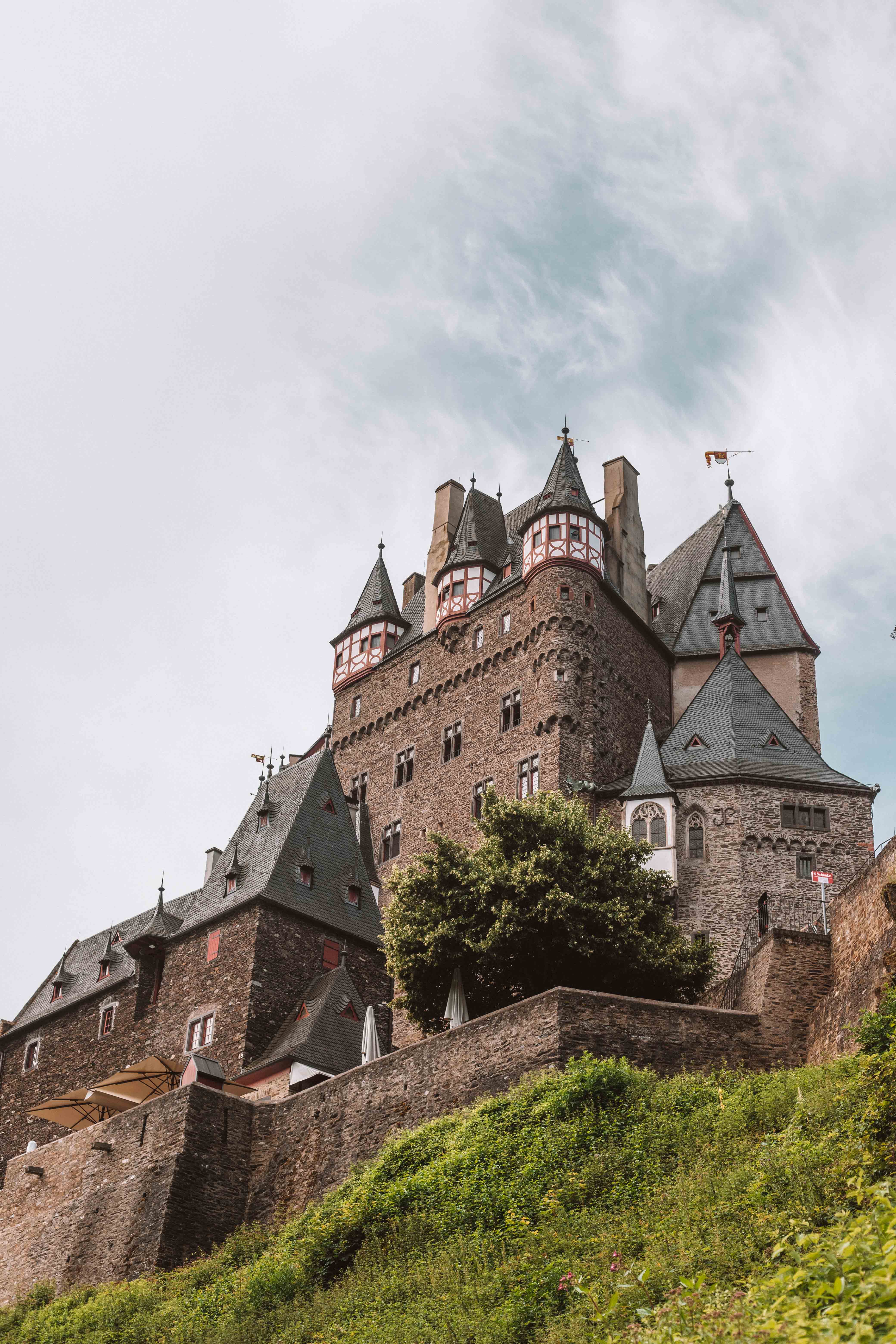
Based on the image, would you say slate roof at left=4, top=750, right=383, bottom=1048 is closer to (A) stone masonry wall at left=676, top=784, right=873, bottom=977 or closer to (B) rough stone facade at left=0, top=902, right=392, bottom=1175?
(B) rough stone facade at left=0, top=902, right=392, bottom=1175

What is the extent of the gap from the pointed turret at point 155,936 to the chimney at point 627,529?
20.1 m

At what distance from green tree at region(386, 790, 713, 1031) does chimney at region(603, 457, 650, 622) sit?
21.8 meters

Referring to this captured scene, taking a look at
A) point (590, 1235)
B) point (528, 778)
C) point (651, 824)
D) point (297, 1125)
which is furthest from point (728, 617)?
point (590, 1235)

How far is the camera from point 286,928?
38.1m

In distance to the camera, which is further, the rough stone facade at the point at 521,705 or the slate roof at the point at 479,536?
the slate roof at the point at 479,536

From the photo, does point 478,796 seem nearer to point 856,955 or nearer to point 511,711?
point 511,711

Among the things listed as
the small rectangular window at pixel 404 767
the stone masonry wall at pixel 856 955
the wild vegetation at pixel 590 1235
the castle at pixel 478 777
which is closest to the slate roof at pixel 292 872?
the castle at pixel 478 777

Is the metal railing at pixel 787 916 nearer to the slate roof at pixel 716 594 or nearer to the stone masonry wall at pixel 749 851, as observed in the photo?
the stone masonry wall at pixel 749 851

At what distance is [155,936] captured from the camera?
40.2m

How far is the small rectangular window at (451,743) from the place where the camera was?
50656mm

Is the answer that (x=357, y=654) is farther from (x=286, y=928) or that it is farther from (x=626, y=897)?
(x=626, y=897)

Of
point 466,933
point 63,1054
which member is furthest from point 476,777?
point 466,933

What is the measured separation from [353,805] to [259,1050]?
59.1ft

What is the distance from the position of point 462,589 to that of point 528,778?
9502 millimetres
